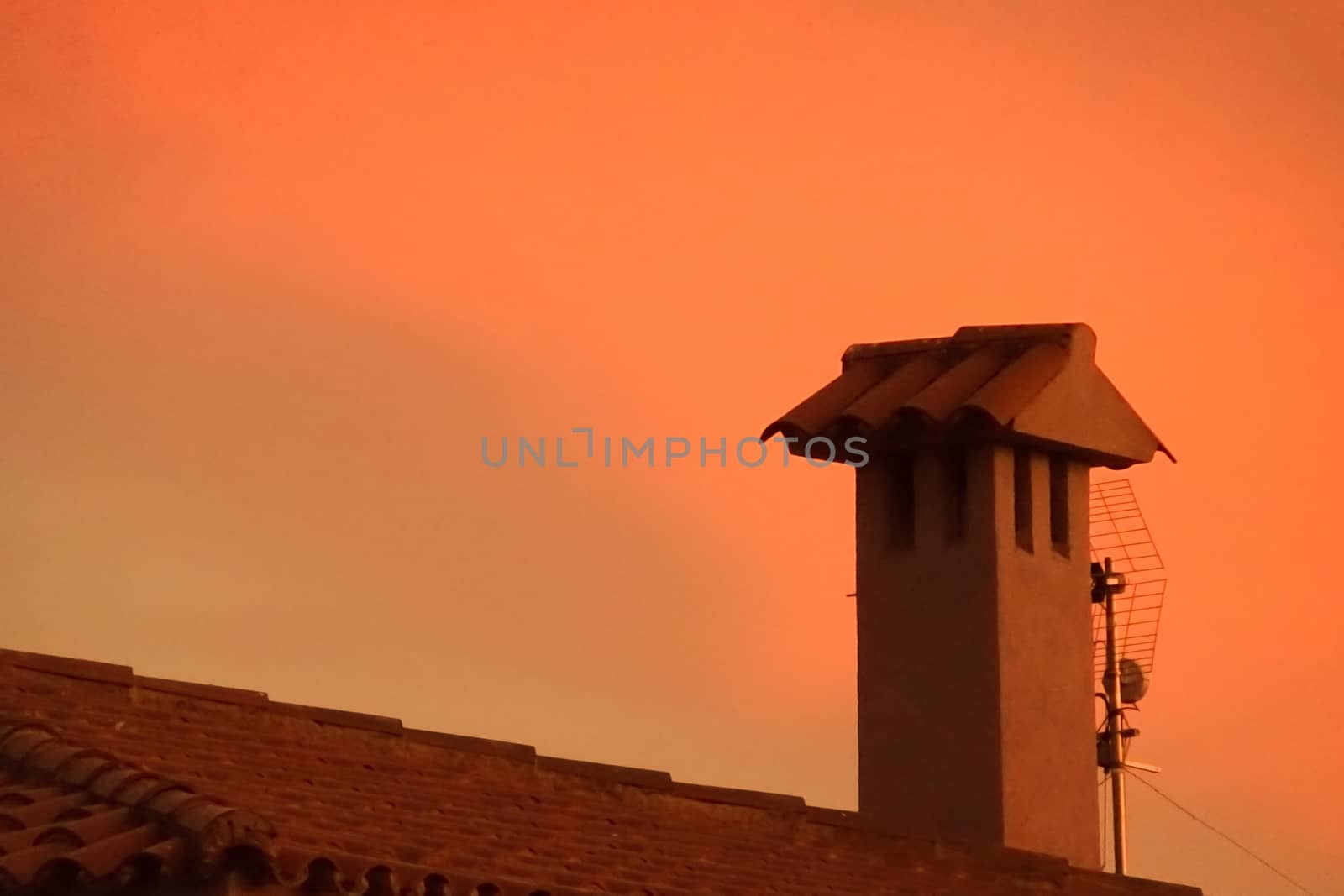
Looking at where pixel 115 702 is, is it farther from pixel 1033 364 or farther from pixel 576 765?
pixel 1033 364

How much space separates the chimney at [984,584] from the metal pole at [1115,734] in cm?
122

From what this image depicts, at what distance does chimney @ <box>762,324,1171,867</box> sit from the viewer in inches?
447

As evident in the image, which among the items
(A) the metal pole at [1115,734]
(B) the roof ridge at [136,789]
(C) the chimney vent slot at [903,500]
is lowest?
(B) the roof ridge at [136,789]

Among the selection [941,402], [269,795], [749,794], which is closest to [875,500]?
[941,402]

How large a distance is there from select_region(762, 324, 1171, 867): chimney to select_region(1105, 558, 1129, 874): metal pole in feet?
4.00

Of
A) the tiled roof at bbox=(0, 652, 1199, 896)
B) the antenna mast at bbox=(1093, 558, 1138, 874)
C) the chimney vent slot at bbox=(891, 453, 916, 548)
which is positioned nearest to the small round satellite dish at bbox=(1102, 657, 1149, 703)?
the antenna mast at bbox=(1093, 558, 1138, 874)

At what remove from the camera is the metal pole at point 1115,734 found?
13.0m

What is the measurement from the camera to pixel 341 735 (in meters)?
8.90

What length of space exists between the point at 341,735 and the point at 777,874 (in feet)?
6.69

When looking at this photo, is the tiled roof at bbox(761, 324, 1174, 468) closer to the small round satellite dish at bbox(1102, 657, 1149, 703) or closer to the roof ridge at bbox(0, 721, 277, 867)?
→ the small round satellite dish at bbox(1102, 657, 1149, 703)

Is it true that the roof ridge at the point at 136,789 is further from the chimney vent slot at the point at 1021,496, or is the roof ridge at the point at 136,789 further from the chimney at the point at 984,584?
the chimney vent slot at the point at 1021,496

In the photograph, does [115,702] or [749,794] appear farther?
[749,794]

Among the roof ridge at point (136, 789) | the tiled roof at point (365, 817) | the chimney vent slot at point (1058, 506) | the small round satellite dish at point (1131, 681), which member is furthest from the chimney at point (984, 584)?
the roof ridge at point (136, 789)

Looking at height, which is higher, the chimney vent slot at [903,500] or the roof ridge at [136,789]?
the chimney vent slot at [903,500]
